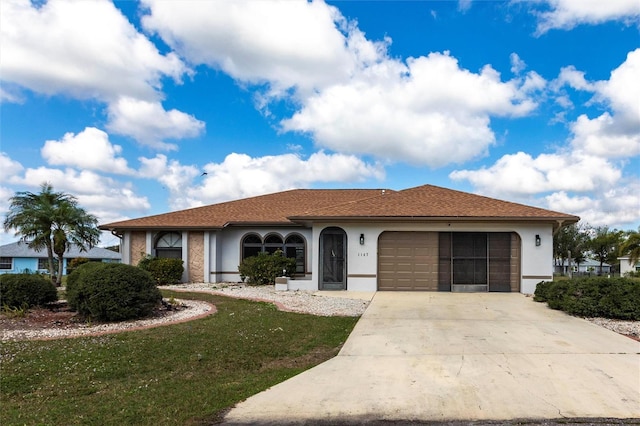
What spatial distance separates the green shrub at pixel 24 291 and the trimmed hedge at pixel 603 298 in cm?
1250

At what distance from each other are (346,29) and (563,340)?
10663mm

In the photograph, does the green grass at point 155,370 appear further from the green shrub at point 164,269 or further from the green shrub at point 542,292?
the green shrub at point 164,269

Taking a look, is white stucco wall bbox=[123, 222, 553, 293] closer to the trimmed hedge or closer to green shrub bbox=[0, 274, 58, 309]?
the trimmed hedge

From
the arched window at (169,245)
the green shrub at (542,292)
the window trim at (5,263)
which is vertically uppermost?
the arched window at (169,245)

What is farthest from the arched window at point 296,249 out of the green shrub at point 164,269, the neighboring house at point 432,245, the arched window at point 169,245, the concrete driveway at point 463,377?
the concrete driveway at point 463,377

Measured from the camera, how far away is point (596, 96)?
55.1 feet

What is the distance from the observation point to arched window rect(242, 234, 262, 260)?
20.1 m

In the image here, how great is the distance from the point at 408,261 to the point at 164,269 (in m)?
9.76

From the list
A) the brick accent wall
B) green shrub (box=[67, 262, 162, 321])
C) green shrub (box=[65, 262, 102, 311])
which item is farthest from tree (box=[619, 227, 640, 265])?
green shrub (box=[65, 262, 102, 311])

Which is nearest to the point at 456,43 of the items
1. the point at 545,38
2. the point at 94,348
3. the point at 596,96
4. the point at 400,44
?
the point at 400,44

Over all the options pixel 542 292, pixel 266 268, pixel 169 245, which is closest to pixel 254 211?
pixel 266 268

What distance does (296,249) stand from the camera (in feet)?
65.4

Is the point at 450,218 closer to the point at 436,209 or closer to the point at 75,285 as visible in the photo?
the point at 436,209

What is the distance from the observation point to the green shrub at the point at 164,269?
18.4 meters
